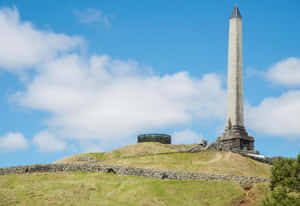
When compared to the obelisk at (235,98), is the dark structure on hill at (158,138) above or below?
below

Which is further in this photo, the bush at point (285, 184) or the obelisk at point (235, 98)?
the obelisk at point (235, 98)

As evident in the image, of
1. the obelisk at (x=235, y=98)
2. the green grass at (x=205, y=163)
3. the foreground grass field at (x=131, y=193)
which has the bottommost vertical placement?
the foreground grass field at (x=131, y=193)

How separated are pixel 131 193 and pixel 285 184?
39.2 ft

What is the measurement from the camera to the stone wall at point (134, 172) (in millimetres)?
38562

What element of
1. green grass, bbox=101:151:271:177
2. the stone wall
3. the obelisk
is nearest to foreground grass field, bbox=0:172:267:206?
the stone wall

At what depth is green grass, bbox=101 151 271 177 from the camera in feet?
160

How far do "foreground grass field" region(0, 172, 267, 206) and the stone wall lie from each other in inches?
53.0

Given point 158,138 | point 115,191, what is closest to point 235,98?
point 158,138

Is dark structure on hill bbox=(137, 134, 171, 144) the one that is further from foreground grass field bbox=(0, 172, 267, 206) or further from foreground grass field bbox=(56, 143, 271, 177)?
foreground grass field bbox=(0, 172, 267, 206)

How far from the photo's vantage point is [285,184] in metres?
30.9

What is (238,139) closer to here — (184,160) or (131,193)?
(184,160)

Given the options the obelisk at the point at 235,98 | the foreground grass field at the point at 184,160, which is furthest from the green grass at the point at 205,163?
the obelisk at the point at 235,98

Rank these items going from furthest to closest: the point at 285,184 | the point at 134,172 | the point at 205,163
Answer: the point at 205,163, the point at 134,172, the point at 285,184

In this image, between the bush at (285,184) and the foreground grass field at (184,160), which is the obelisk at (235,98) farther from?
the bush at (285,184)
